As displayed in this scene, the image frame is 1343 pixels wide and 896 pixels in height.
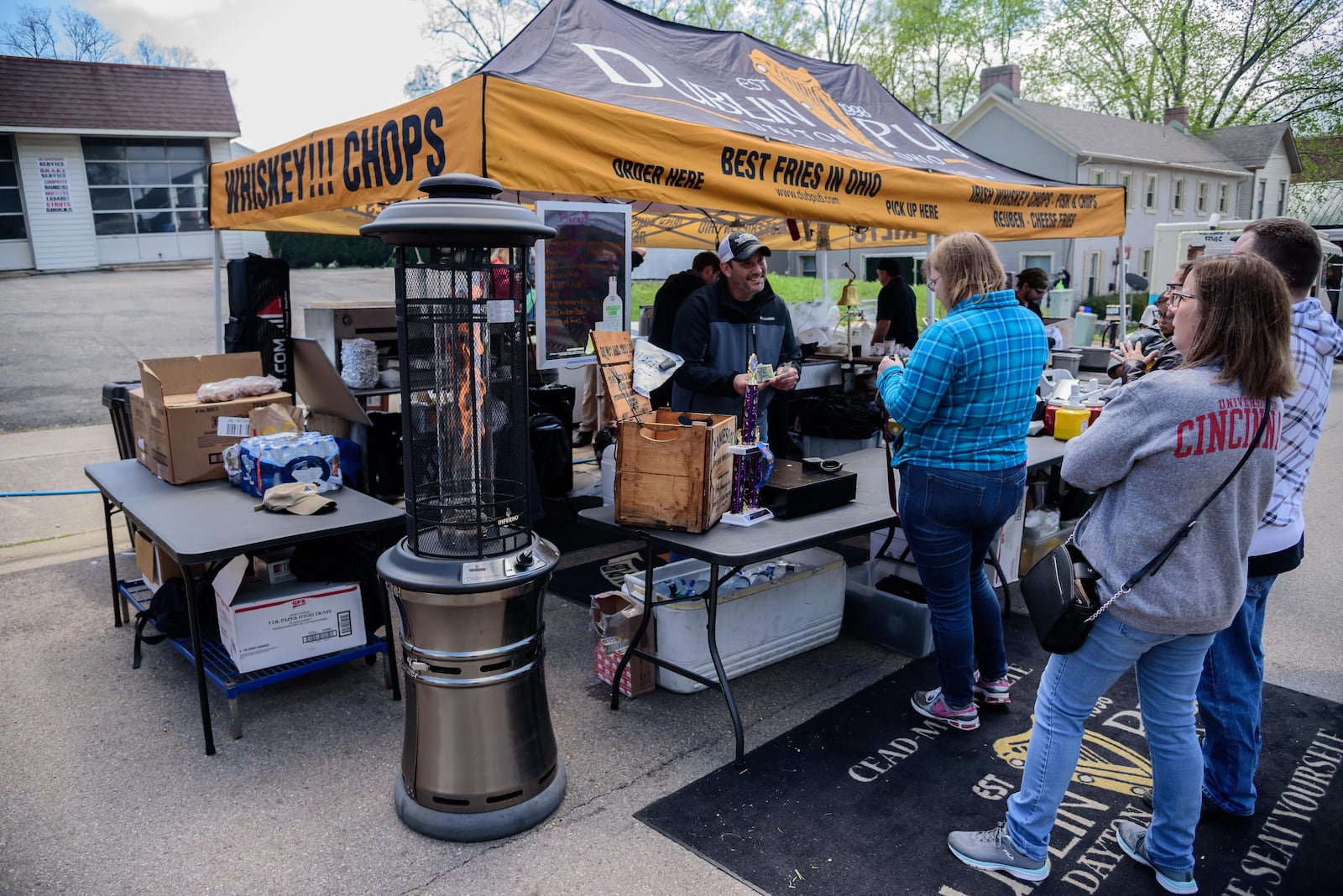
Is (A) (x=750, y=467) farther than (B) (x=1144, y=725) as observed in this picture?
Yes

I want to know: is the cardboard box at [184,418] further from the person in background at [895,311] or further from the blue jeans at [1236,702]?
the person in background at [895,311]

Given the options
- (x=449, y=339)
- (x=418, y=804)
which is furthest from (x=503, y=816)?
(x=449, y=339)

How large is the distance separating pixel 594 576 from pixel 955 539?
2552mm

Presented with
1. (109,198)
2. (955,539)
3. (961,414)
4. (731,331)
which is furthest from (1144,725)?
(109,198)

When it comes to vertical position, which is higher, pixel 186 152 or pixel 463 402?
pixel 186 152

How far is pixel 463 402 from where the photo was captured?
2566mm

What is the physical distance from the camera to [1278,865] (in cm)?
252

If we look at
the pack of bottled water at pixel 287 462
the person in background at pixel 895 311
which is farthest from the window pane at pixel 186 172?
the pack of bottled water at pixel 287 462

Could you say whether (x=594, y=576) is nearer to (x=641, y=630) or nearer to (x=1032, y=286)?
(x=641, y=630)

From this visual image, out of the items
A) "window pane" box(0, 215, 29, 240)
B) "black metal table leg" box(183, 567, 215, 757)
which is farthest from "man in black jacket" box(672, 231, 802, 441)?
"window pane" box(0, 215, 29, 240)

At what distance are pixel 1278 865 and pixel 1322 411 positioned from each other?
4.38 ft

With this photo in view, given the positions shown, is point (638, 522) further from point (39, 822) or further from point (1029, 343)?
point (39, 822)

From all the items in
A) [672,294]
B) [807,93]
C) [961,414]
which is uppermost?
[807,93]

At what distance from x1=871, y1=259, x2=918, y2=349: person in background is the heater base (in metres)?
5.74
